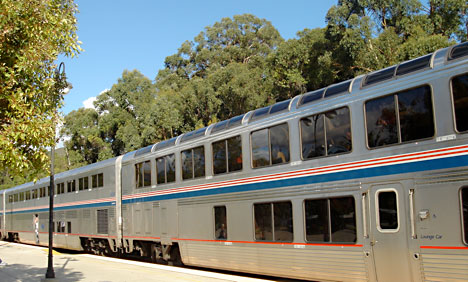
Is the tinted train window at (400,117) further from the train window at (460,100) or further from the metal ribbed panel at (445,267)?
the metal ribbed panel at (445,267)

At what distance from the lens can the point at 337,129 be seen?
9.68 meters

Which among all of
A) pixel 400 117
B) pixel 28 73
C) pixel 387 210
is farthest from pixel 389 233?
pixel 28 73

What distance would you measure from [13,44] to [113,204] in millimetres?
11589

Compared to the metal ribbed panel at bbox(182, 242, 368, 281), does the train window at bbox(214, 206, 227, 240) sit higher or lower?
higher

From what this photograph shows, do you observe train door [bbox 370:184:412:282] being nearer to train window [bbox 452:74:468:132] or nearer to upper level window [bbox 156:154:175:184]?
train window [bbox 452:74:468:132]

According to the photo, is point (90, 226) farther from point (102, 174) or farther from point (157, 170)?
point (157, 170)

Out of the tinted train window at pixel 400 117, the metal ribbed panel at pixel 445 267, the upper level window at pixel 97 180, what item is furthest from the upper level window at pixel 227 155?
the upper level window at pixel 97 180

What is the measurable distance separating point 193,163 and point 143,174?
3776 mm

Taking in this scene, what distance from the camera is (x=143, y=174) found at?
17453mm

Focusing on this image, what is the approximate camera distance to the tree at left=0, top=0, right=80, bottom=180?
27.6ft

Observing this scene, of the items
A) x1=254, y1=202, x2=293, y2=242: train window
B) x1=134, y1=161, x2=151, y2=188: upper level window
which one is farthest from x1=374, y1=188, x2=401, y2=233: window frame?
x1=134, y1=161, x2=151, y2=188: upper level window

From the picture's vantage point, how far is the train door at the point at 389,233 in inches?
315

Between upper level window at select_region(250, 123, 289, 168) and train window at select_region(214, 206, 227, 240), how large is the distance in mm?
1929

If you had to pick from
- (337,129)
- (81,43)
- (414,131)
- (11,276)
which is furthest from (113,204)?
(414,131)
